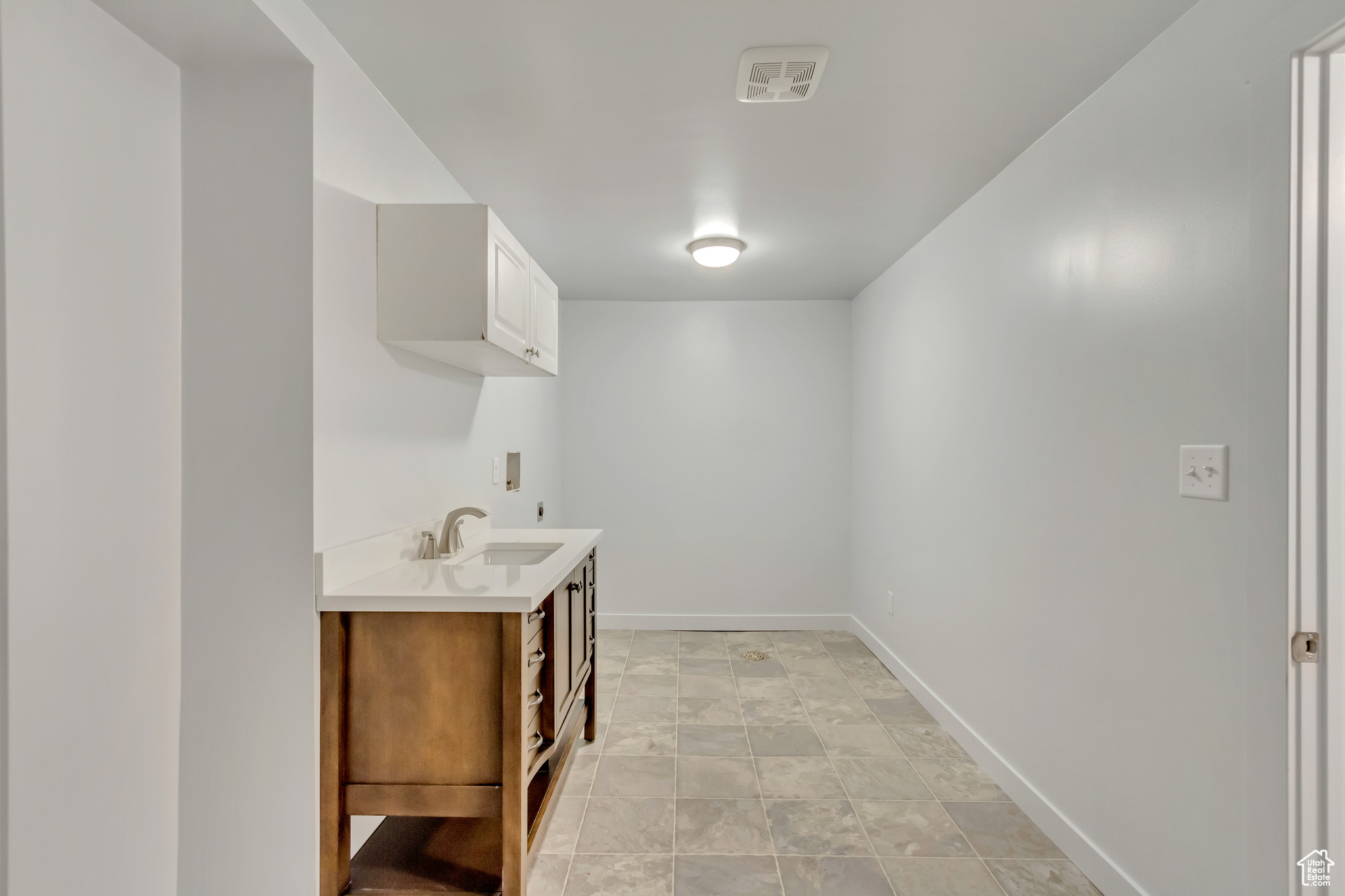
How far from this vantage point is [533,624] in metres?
1.83

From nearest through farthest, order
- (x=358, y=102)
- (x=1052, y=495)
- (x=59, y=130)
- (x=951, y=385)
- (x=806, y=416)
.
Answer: (x=59, y=130)
(x=358, y=102)
(x=1052, y=495)
(x=951, y=385)
(x=806, y=416)

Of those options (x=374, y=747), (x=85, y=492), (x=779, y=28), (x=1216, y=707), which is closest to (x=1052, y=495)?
(x=1216, y=707)

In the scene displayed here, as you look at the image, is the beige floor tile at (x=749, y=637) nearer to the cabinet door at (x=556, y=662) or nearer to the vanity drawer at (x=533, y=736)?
the cabinet door at (x=556, y=662)

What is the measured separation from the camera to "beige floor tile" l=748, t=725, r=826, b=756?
2.81m

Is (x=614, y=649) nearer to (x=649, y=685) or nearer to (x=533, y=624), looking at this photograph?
(x=649, y=685)

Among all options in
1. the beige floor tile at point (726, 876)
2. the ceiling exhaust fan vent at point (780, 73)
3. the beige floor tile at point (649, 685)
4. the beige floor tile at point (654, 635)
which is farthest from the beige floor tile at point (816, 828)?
the ceiling exhaust fan vent at point (780, 73)

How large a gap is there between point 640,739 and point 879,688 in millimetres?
1408

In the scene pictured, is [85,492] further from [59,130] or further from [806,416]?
[806,416]

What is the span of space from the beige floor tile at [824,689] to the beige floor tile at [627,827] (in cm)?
131

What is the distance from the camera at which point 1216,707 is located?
1.52 m

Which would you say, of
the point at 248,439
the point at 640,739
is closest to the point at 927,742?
the point at 640,739

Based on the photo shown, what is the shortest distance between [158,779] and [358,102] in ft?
5.94

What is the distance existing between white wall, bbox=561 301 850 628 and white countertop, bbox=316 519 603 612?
99.6 inches

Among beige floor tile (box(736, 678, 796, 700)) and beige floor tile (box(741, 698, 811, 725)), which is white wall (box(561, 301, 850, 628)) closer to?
beige floor tile (box(736, 678, 796, 700))
